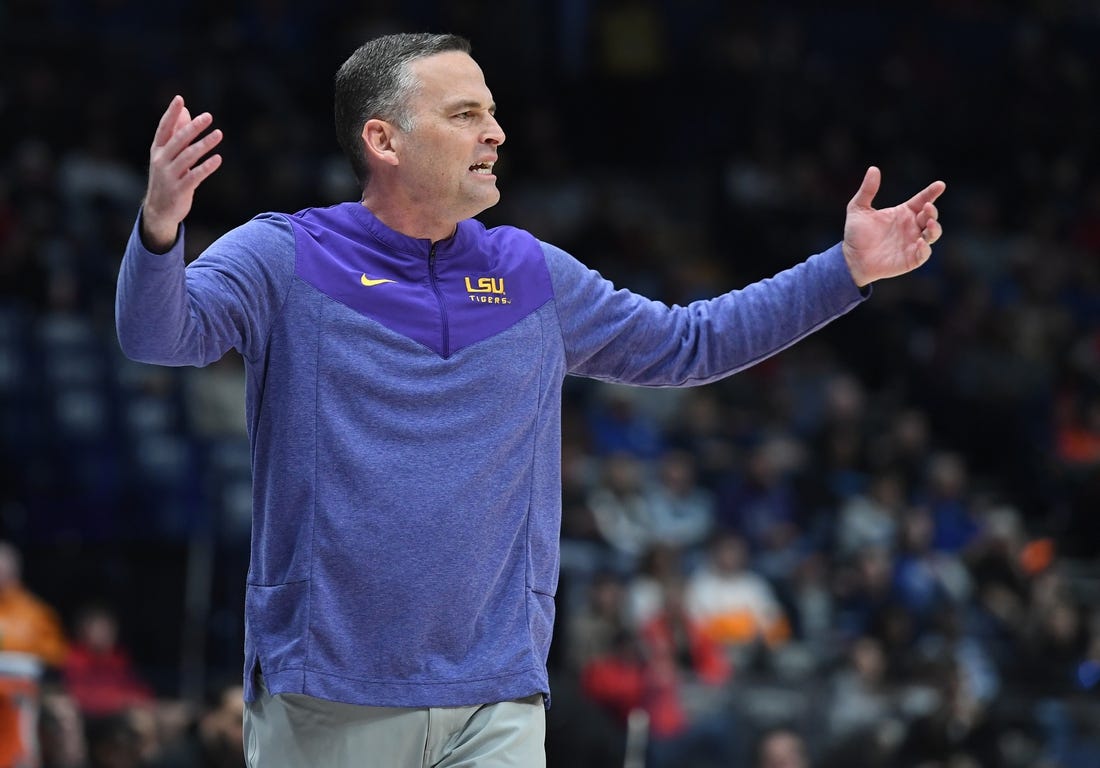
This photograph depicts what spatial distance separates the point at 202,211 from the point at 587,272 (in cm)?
883

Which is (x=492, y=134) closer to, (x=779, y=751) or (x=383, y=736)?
(x=383, y=736)

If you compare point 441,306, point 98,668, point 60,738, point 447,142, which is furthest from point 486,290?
point 98,668

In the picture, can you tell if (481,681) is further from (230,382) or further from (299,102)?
(299,102)

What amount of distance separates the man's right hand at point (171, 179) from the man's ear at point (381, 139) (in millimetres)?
498

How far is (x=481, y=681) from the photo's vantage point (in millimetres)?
2824

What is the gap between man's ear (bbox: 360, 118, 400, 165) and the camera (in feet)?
9.89

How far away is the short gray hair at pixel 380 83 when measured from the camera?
9.87 feet

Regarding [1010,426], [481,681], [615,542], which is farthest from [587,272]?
[1010,426]

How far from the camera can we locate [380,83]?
303 centimetres

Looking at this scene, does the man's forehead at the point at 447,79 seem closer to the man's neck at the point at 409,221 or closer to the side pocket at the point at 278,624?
the man's neck at the point at 409,221

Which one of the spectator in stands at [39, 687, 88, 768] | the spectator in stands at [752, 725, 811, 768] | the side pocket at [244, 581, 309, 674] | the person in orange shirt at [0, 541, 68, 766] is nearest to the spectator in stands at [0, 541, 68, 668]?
the person in orange shirt at [0, 541, 68, 766]

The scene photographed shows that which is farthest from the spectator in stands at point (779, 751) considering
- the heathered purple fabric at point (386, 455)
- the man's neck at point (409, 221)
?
the man's neck at point (409, 221)

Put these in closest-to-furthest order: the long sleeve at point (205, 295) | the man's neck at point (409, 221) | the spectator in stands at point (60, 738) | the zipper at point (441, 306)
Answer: the long sleeve at point (205, 295), the zipper at point (441, 306), the man's neck at point (409, 221), the spectator in stands at point (60, 738)

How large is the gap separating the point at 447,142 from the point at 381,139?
0.13 m
